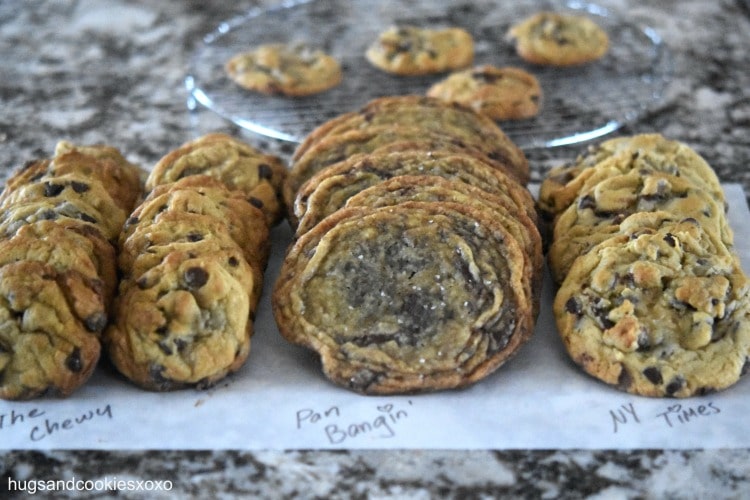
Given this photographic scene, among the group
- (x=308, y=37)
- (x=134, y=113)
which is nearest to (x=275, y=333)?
(x=134, y=113)

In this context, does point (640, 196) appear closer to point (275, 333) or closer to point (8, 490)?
point (275, 333)

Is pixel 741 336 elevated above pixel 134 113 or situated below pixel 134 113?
above

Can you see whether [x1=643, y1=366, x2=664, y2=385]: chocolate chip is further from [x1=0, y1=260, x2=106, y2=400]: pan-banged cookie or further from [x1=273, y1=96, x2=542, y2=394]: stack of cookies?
[x1=0, y1=260, x2=106, y2=400]: pan-banged cookie

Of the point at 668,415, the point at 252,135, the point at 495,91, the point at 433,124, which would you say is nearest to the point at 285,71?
the point at 252,135

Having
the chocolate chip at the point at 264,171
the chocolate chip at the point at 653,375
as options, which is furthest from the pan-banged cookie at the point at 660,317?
the chocolate chip at the point at 264,171

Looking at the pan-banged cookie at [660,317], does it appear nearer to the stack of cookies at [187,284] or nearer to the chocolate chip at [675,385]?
the chocolate chip at [675,385]

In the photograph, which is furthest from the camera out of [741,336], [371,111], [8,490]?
[371,111]

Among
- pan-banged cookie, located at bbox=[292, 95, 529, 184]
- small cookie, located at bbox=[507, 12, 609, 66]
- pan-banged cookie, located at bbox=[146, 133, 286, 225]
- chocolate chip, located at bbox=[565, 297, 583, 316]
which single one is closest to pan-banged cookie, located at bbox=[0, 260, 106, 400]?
pan-banged cookie, located at bbox=[146, 133, 286, 225]
